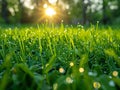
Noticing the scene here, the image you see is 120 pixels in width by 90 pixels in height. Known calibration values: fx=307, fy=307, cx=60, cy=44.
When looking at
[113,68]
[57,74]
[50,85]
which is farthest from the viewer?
[113,68]

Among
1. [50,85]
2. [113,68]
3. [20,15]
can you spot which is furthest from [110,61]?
[20,15]

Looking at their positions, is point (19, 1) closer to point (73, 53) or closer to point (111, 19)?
point (111, 19)

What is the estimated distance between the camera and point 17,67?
1702 millimetres

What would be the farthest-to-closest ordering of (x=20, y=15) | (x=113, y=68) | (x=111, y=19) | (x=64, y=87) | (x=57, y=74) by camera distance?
(x=20, y=15) → (x=111, y=19) → (x=113, y=68) → (x=57, y=74) → (x=64, y=87)

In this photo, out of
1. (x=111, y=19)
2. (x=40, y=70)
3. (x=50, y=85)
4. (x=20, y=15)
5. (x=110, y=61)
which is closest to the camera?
(x=50, y=85)

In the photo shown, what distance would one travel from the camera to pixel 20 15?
162 ft

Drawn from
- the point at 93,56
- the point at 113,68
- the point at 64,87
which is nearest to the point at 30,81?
the point at 64,87

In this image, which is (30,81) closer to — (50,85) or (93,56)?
(50,85)

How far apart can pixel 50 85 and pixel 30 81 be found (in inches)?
4.7

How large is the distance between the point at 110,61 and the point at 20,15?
157 ft

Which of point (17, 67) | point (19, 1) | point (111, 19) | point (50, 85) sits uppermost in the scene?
point (19, 1)

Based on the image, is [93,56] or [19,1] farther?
[19,1]

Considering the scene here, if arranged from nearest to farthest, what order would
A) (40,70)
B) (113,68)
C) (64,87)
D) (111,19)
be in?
(64,87), (40,70), (113,68), (111,19)

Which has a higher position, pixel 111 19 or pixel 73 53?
pixel 111 19
